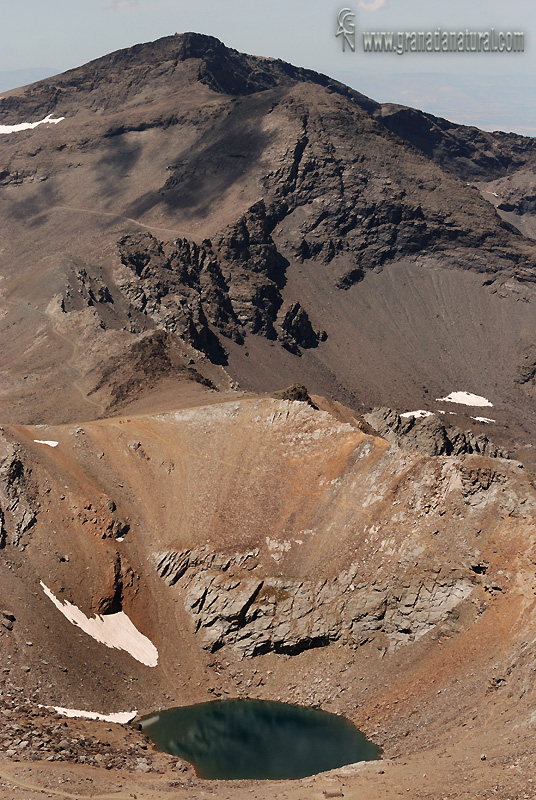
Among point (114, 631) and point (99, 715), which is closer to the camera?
point (99, 715)

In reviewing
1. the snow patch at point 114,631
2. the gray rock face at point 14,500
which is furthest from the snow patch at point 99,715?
the gray rock face at point 14,500

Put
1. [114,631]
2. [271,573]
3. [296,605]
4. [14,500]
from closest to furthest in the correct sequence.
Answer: [114,631] → [296,605] → [14,500] → [271,573]

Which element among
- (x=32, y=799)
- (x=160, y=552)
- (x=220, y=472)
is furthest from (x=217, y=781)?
(x=220, y=472)

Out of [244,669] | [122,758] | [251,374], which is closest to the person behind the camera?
[122,758]

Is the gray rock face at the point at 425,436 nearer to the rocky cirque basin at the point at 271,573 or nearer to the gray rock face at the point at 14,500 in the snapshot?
the rocky cirque basin at the point at 271,573

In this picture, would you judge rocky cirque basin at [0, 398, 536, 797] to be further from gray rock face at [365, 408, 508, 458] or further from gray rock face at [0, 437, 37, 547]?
gray rock face at [365, 408, 508, 458]

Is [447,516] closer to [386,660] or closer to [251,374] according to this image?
[386,660]

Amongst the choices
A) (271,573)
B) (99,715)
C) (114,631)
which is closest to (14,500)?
(114,631)

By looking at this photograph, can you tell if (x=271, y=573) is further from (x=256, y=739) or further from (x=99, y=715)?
(x=99, y=715)
